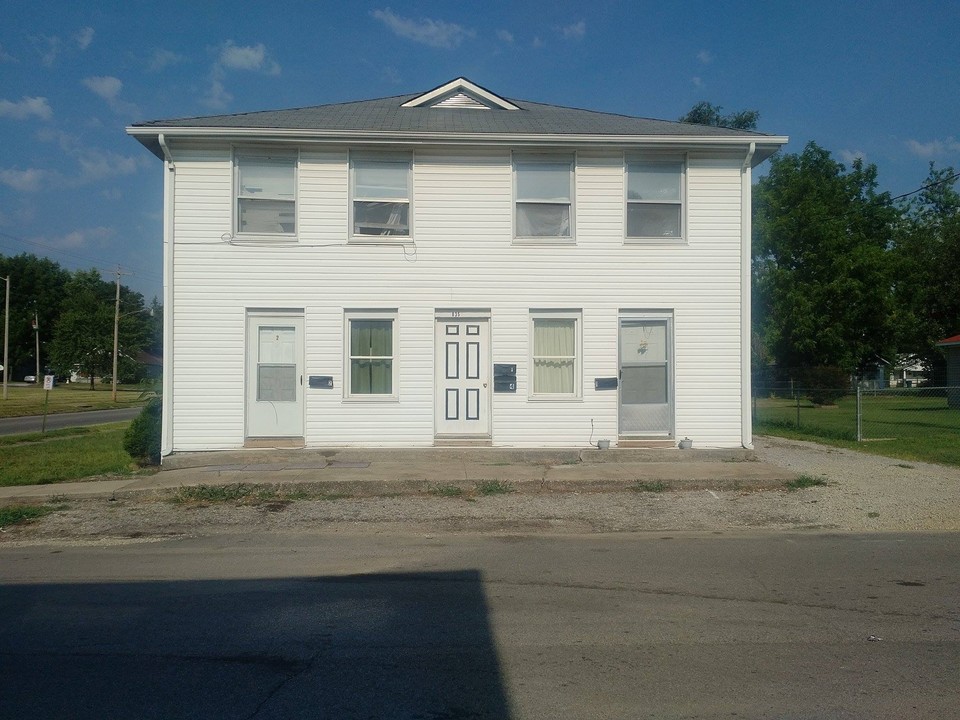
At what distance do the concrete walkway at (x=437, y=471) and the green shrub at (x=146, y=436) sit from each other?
3.01 ft

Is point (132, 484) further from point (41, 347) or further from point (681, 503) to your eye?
point (41, 347)

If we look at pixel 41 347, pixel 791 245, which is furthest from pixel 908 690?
pixel 41 347

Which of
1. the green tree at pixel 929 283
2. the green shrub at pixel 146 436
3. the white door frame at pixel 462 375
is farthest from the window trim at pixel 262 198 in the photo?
the green tree at pixel 929 283

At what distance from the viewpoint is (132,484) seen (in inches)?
474

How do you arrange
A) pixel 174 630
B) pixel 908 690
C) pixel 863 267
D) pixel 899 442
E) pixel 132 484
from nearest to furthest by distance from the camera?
pixel 908 690, pixel 174 630, pixel 132 484, pixel 899 442, pixel 863 267

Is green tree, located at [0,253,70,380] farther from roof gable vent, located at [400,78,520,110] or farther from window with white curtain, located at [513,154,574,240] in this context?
window with white curtain, located at [513,154,574,240]

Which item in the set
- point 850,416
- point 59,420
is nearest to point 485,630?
point 850,416

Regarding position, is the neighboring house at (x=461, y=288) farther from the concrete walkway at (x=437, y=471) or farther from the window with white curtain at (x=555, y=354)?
the concrete walkway at (x=437, y=471)

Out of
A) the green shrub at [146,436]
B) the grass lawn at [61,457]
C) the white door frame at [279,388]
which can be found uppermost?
the white door frame at [279,388]

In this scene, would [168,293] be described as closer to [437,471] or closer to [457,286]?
[457,286]

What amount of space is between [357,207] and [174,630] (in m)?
9.60

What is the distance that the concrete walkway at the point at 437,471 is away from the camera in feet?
38.4

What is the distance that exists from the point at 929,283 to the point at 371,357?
5122cm

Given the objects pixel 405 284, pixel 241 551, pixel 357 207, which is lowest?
pixel 241 551
